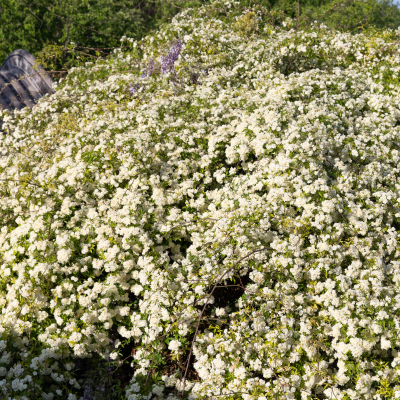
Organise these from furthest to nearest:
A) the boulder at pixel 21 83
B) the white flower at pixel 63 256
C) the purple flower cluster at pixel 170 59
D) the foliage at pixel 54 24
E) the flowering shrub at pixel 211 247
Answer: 1. the foliage at pixel 54 24
2. the boulder at pixel 21 83
3. the purple flower cluster at pixel 170 59
4. the white flower at pixel 63 256
5. the flowering shrub at pixel 211 247

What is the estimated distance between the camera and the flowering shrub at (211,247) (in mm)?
3082

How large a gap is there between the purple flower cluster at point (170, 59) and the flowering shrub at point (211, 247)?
887 millimetres

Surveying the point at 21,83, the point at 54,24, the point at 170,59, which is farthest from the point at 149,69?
the point at 54,24

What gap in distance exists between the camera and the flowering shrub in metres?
3.08

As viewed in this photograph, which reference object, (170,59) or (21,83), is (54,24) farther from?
(170,59)

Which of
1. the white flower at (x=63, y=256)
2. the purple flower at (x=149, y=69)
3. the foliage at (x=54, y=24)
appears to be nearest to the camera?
the white flower at (x=63, y=256)

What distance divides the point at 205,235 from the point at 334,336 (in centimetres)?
137

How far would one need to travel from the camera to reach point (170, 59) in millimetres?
6039

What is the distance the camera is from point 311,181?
3705 millimetres

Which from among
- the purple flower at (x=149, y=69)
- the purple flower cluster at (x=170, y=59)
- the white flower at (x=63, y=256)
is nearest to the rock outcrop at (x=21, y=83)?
the purple flower at (x=149, y=69)

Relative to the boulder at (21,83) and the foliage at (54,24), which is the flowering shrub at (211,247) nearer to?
the boulder at (21,83)

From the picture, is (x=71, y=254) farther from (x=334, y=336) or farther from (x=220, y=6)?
(x=220, y=6)

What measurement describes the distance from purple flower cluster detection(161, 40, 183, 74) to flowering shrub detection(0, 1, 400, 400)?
2.91 feet

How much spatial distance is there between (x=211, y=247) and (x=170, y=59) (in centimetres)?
352
